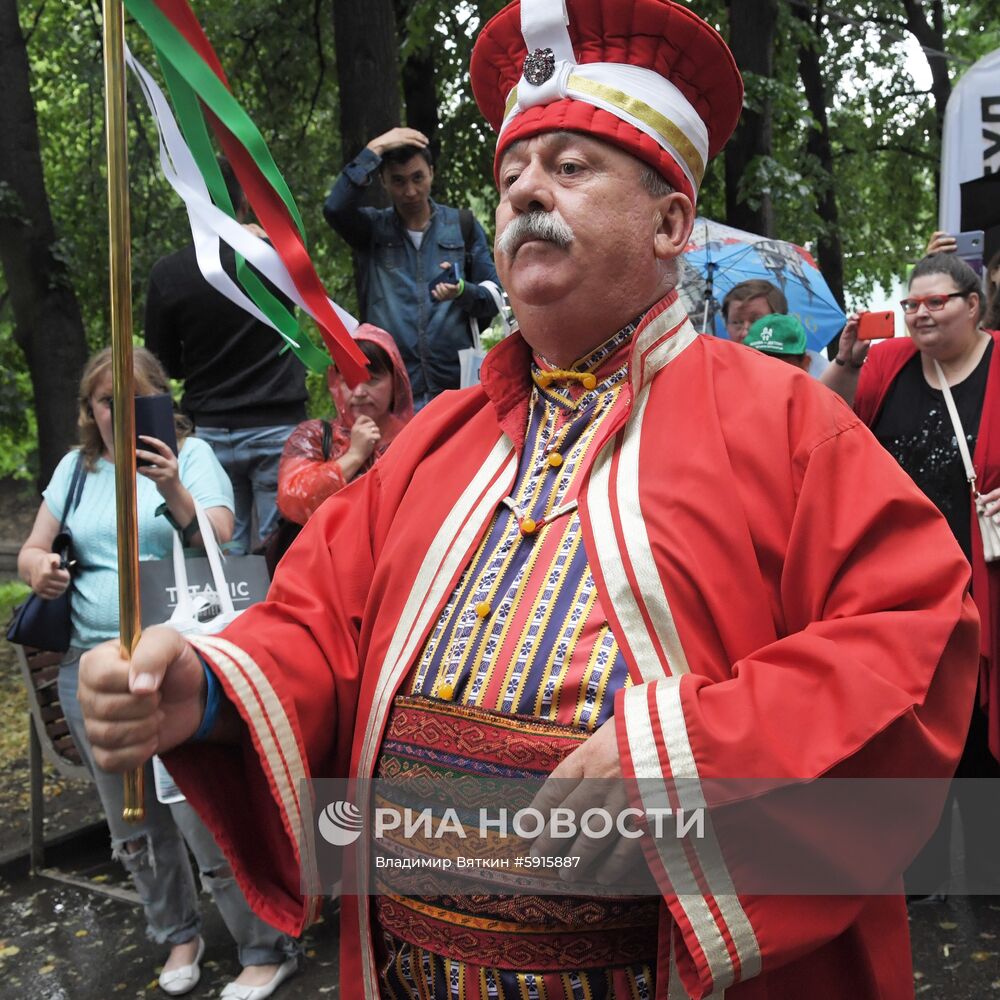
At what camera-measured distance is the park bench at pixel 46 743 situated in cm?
484

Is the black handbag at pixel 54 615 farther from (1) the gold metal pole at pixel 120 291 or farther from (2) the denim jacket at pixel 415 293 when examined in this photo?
(1) the gold metal pole at pixel 120 291

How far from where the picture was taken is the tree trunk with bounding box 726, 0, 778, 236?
9391 mm

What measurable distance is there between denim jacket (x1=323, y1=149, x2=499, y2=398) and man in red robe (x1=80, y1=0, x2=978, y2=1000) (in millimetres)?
3234

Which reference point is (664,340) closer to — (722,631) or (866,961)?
(722,631)

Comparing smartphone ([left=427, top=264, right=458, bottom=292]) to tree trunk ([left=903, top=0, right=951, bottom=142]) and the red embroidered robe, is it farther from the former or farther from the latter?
tree trunk ([left=903, top=0, right=951, bottom=142])

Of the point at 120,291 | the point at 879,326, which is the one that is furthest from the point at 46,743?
the point at 120,291

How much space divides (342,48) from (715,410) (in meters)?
6.11

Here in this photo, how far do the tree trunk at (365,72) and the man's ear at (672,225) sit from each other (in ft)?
17.6

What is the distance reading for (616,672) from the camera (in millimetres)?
1690

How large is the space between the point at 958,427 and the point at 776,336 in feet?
2.86

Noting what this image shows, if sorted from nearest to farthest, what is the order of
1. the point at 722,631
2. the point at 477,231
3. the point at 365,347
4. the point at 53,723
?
the point at 722,631 → the point at 365,347 → the point at 53,723 → the point at 477,231

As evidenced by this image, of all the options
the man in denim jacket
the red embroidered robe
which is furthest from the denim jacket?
the red embroidered robe

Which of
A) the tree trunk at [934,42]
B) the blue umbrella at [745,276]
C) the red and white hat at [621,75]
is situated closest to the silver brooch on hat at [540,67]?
the red and white hat at [621,75]

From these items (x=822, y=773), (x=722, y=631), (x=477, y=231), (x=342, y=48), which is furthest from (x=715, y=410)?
(x=342, y=48)
